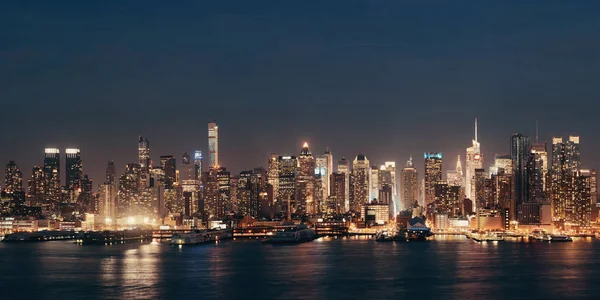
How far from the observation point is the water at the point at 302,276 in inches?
2793

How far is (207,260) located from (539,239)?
298ft

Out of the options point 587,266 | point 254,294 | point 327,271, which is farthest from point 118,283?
point 587,266

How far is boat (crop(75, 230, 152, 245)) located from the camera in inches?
6486

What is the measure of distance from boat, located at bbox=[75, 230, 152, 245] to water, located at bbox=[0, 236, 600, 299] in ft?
143

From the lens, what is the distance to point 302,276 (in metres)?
83.8

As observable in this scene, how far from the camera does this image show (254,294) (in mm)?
70750

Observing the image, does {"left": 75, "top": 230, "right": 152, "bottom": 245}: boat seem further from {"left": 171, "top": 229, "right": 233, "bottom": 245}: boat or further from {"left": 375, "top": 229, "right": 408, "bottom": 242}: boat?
{"left": 375, "top": 229, "right": 408, "bottom": 242}: boat

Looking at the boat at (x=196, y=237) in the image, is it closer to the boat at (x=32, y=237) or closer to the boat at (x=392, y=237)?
the boat at (x=392, y=237)

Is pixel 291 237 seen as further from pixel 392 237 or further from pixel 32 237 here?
pixel 32 237

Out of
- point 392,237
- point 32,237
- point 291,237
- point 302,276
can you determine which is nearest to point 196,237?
point 291,237

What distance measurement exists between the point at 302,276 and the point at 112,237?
306 ft

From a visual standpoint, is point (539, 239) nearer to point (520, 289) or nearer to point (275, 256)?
point (275, 256)

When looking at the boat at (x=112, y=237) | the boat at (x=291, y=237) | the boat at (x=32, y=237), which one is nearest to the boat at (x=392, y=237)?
the boat at (x=291, y=237)

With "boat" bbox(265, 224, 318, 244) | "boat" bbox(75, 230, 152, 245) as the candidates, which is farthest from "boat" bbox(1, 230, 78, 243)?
"boat" bbox(265, 224, 318, 244)
